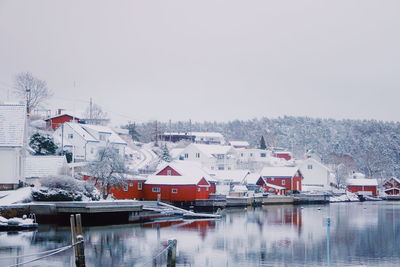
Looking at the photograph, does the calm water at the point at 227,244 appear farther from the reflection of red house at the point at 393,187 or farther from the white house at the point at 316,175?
the reflection of red house at the point at 393,187

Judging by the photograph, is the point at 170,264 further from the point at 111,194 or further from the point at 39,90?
the point at 39,90

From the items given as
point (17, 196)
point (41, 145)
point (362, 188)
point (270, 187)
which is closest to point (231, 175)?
point (270, 187)

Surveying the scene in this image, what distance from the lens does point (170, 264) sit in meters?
24.4

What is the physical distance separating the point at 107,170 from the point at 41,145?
10.3 meters

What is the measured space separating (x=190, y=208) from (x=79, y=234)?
44432 mm

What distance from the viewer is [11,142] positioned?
4919 centimetres

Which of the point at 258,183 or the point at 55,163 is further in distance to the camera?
the point at 258,183

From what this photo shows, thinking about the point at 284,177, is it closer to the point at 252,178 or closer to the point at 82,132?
the point at 252,178

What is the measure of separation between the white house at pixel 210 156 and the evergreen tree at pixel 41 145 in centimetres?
4695

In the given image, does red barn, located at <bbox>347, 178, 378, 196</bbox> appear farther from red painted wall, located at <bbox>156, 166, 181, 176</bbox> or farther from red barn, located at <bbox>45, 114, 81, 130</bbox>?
red painted wall, located at <bbox>156, 166, 181, 176</bbox>

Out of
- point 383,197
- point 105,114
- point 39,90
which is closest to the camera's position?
point 39,90

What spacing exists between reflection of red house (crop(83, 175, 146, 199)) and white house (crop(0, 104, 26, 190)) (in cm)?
1760

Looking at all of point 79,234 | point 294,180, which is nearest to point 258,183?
point 294,180

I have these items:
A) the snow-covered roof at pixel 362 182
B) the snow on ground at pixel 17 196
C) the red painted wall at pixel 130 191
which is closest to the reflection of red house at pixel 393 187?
the snow-covered roof at pixel 362 182
